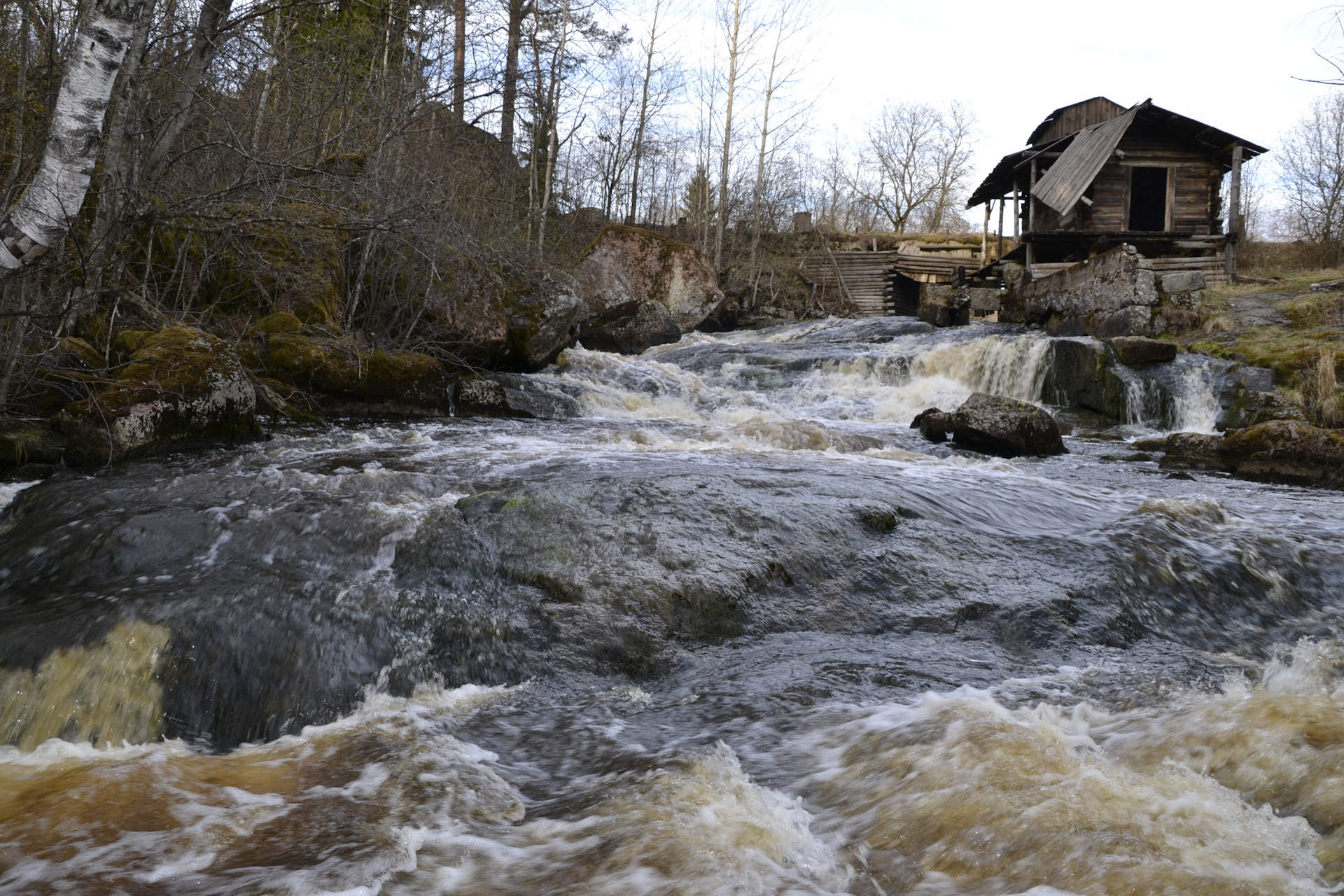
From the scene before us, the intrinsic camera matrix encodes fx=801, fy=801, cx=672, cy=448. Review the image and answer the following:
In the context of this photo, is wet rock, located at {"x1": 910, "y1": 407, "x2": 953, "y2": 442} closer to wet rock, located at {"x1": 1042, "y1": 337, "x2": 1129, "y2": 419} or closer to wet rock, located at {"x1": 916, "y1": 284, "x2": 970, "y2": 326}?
wet rock, located at {"x1": 1042, "y1": 337, "x2": 1129, "y2": 419}

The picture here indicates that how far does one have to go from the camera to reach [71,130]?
14.0ft

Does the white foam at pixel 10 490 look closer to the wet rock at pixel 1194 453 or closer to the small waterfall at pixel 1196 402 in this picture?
the wet rock at pixel 1194 453

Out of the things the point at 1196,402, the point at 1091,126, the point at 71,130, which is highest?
the point at 1091,126

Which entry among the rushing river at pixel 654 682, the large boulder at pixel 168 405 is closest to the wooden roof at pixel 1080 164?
the rushing river at pixel 654 682

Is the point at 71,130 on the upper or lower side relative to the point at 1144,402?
upper

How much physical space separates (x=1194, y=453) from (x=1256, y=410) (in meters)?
2.32

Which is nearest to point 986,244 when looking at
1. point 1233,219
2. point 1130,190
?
point 1130,190

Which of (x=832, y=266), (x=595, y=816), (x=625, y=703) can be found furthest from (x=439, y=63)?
(x=832, y=266)

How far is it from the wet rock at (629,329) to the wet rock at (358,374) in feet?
29.1

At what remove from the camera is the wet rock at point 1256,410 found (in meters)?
9.84

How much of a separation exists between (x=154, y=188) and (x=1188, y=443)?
1099cm

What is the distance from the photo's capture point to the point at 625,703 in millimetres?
3568

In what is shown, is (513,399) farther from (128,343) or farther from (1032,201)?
(1032,201)

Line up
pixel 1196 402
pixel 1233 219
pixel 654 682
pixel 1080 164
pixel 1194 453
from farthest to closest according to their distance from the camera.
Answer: pixel 1080 164, pixel 1233 219, pixel 1196 402, pixel 1194 453, pixel 654 682
